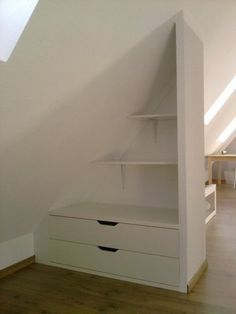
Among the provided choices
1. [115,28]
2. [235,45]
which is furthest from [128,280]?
[235,45]

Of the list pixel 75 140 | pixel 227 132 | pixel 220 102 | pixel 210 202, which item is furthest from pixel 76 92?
pixel 227 132

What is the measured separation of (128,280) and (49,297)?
1.86 ft

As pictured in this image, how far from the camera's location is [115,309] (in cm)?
197

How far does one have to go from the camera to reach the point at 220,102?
4.80 m

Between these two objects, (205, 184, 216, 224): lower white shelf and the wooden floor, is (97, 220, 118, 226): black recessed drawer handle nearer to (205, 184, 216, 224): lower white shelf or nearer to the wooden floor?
the wooden floor

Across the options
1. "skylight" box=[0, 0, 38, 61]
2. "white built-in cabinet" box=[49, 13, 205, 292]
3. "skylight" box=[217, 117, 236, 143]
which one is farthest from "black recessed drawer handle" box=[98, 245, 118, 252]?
"skylight" box=[217, 117, 236, 143]

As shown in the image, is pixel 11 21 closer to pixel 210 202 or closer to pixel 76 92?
pixel 76 92

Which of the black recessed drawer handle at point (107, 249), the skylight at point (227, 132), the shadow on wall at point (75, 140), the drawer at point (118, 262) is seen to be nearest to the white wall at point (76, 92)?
the shadow on wall at point (75, 140)

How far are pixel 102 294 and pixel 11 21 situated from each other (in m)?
1.73

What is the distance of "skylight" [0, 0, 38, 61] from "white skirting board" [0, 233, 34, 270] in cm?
168

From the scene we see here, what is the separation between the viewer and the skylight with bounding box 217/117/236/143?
271 inches

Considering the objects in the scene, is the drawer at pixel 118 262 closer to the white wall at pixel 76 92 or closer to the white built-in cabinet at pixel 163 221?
the white built-in cabinet at pixel 163 221

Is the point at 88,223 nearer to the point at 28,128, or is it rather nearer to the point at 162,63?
the point at 28,128

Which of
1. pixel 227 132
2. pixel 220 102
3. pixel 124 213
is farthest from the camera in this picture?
pixel 227 132
